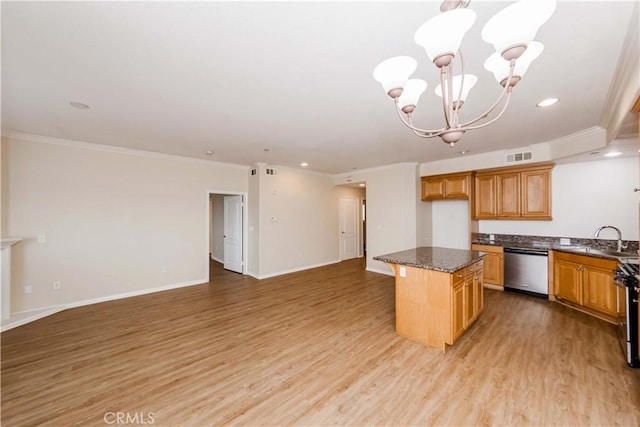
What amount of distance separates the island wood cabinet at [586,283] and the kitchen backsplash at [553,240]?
0.57 metres

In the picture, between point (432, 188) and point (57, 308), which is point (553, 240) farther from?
point (57, 308)

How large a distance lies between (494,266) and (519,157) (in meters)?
2.01

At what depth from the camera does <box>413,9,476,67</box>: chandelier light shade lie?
1102mm

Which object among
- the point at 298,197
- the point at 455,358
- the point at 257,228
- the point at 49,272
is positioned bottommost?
the point at 455,358

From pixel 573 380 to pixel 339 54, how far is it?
334cm

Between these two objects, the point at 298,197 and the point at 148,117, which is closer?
the point at 148,117

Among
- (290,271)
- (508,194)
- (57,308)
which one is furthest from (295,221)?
(508,194)

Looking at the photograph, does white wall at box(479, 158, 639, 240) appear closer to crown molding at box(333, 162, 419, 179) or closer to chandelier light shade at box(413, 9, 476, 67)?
crown molding at box(333, 162, 419, 179)

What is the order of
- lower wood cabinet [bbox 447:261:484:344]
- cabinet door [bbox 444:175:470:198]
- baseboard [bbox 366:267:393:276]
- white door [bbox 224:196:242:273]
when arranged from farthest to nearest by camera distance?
white door [bbox 224:196:242:273], baseboard [bbox 366:267:393:276], cabinet door [bbox 444:175:470:198], lower wood cabinet [bbox 447:261:484:344]

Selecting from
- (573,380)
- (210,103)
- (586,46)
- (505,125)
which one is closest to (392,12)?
(586,46)

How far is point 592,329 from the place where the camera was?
3.10m

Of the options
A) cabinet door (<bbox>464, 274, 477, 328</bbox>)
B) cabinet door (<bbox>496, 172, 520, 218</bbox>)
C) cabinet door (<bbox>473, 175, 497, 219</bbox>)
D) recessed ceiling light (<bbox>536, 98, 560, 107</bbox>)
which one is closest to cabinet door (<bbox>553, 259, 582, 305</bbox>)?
cabinet door (<bbox>496, 172, 520, 218</bbox>)

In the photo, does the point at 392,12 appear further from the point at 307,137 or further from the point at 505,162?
the point at 505,162

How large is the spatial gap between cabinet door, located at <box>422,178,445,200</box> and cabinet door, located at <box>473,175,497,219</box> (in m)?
0.64
